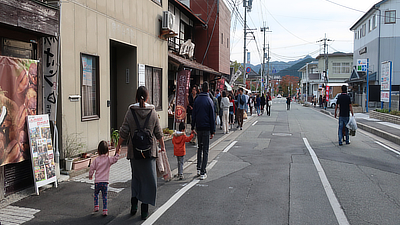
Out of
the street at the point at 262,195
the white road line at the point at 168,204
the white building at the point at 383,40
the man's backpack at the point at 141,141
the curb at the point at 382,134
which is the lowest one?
the white road line at the point at 168,204

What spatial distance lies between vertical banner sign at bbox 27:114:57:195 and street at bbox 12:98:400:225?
30 centimetres

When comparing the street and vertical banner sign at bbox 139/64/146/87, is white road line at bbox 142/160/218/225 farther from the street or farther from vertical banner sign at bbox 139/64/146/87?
vertical banner sign at bbox 139/64/146/87

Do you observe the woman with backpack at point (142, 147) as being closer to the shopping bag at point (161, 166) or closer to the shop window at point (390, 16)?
the shopping bag at point (161, 166)

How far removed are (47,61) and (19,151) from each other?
6.45 ft

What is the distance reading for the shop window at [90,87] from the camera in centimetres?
815

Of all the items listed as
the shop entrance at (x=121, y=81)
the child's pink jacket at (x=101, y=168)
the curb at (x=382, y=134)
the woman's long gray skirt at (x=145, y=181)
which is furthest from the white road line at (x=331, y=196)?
the shop entrance at (x=121, y=81)

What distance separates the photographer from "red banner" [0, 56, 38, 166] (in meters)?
5.46

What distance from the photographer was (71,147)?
24.4 ft

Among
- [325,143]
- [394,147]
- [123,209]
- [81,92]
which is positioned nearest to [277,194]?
[123,209]

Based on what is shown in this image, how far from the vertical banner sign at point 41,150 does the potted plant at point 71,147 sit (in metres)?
0.78

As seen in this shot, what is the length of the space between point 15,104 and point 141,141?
2.66 meters

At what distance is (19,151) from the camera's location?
580 centimetres

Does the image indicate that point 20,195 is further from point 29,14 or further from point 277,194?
point 277,194

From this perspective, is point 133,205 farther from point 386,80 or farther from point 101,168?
point 386,80
